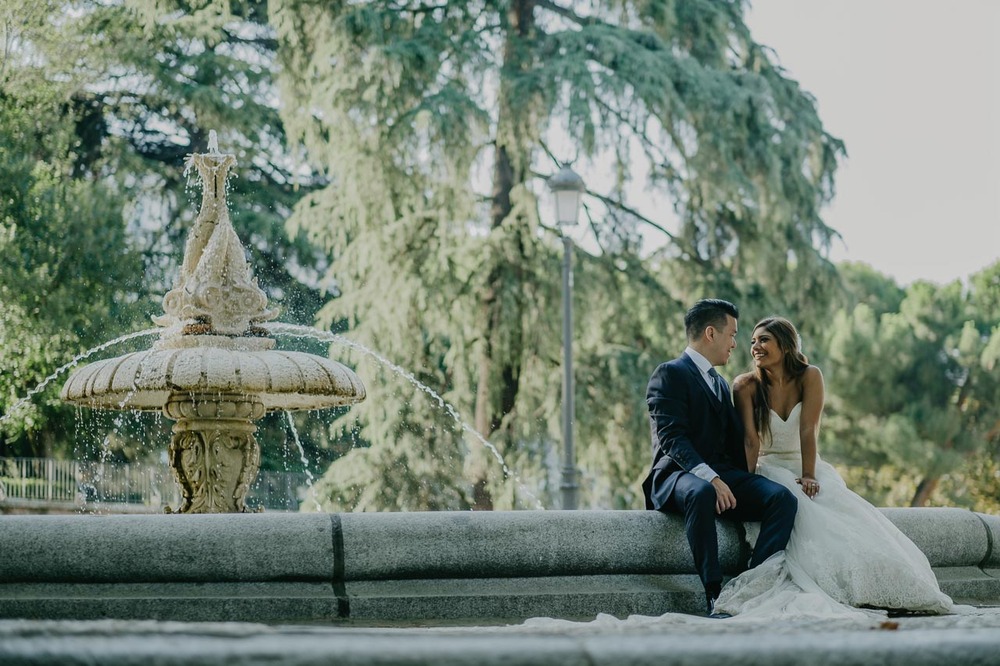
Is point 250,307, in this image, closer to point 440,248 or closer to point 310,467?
point 440,248

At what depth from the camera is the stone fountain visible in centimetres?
858

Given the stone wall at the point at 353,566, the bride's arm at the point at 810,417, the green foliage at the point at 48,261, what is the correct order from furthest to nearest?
the green foliage at the point at 48,261
the bride's arm at the point at 810,417
the stone wall at the point at 353,566

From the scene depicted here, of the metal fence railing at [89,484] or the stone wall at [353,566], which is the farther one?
the metal fence railing at [89,484]

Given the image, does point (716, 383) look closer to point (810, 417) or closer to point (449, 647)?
point (810, 417)

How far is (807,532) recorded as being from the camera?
5898 millimetres

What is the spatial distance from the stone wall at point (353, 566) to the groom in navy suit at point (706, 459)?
206mm

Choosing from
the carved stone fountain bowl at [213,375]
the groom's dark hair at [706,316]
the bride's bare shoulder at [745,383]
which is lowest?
the bride's bare shoulder at [745,383]

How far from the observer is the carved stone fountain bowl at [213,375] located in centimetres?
834

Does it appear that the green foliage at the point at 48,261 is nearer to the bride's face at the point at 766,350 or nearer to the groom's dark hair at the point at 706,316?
the groom's dark hair at the point at 706,316

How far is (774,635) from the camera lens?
2.12m

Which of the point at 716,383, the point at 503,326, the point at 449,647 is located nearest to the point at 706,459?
the point at 716,383

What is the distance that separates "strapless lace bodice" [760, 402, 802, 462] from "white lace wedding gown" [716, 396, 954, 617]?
451 millimetres

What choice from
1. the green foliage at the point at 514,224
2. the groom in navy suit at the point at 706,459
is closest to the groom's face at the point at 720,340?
the groom in navy suit at the point at 706,459

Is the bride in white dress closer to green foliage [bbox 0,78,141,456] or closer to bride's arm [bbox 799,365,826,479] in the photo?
bride's arm [bbox 799,365,826,479]
